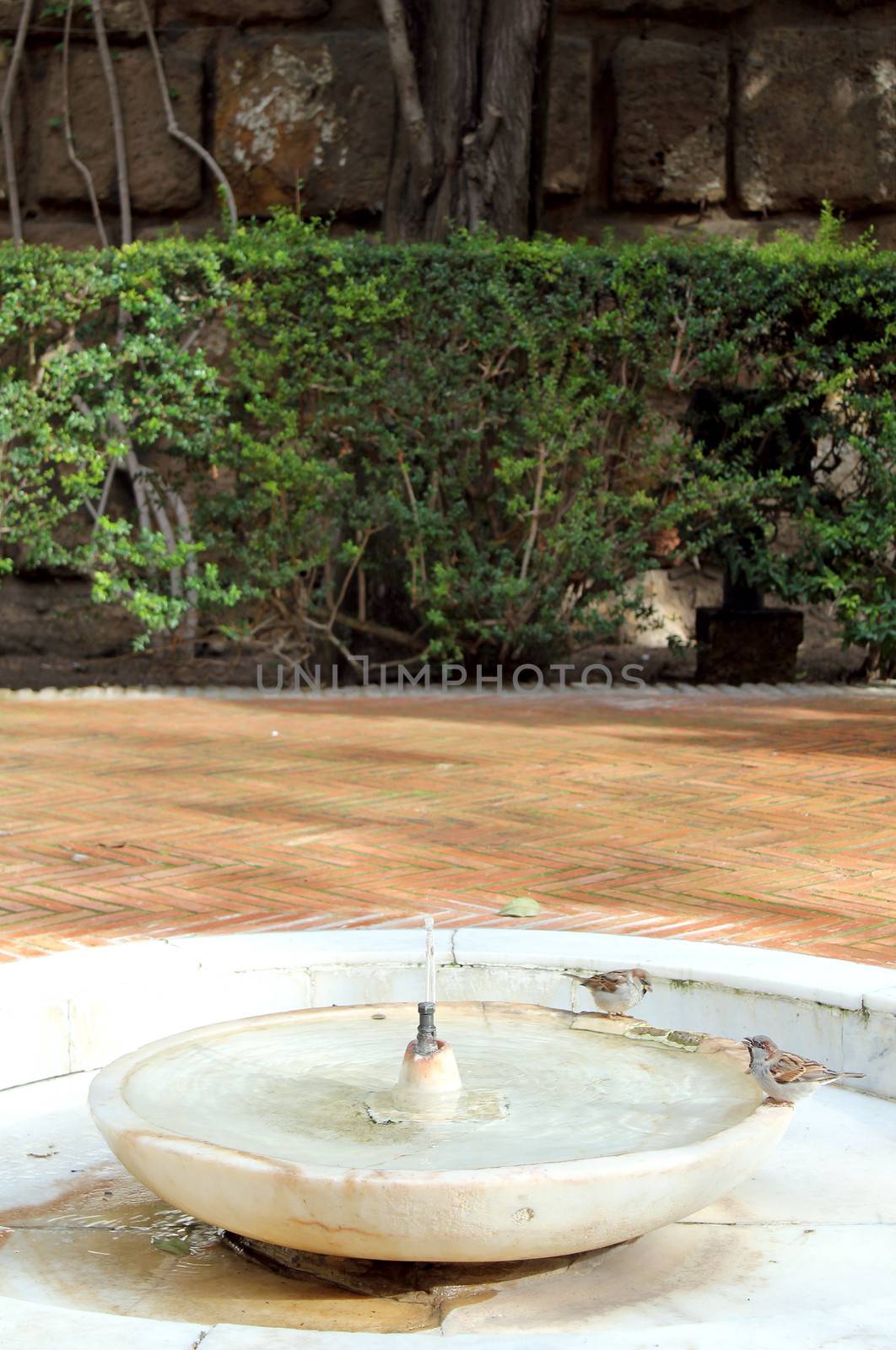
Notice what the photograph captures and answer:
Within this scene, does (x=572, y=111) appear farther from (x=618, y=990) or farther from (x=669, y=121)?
(x=618, y=990)

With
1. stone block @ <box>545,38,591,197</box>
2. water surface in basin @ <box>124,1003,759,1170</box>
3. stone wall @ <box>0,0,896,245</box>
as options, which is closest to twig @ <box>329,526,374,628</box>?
stone wall @ <box>0,0,896,245</box>

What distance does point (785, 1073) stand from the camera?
9.49 feet

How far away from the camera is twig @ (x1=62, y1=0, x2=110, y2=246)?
12.2 m

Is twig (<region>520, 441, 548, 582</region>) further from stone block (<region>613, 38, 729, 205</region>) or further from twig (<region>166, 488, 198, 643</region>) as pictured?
stone block (<region>613, 38, 729, 205</region>)

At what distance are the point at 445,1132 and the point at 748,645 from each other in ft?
25.1

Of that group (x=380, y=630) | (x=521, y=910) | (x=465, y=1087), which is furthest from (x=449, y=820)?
(x=380, y=630)

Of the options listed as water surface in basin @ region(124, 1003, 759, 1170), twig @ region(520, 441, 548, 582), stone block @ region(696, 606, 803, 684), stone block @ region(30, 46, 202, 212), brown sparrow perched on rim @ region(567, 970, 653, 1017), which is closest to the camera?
water surface in basin @ region(124, 1003, 759, 1170)

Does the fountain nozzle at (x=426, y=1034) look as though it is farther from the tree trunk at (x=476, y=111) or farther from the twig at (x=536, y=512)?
the tree trunk at (x=476, y=111)

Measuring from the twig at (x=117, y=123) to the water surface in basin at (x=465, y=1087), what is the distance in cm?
968

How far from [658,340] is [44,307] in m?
3.41

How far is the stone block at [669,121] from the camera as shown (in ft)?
40.6

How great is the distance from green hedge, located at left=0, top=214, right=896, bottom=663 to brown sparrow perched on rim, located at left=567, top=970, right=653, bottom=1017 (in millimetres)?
5943

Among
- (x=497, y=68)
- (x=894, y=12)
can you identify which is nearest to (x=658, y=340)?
(x=497, y=68)

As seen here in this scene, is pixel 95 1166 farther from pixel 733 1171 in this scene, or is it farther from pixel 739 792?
pixel 739 792
